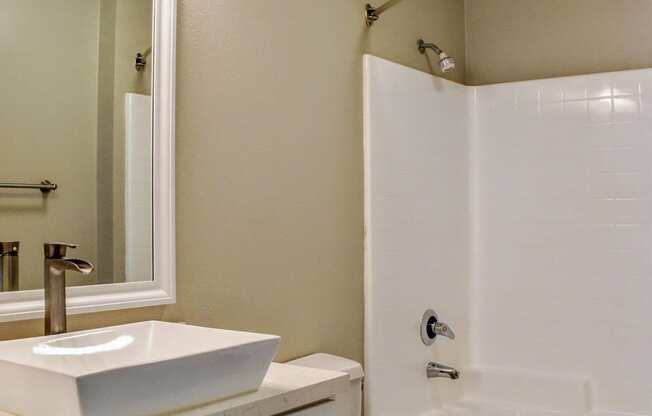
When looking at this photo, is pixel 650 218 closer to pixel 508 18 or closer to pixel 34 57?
pixel 508 18

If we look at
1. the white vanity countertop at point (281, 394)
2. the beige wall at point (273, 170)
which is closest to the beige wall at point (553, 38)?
the beige wall at point (273, 170)

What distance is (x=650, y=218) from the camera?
2.81 m

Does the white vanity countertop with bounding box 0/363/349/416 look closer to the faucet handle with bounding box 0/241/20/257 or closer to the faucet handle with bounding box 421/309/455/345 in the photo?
the faucet handle with bounding box 0/241/20/257

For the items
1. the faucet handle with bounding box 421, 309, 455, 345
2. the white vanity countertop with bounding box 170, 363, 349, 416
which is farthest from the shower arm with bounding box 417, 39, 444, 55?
the white vanity countertop with bounding box 170, 363, 349, 416

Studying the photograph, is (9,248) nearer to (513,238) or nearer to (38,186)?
(38,186)

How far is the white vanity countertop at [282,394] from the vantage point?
132 centimetres

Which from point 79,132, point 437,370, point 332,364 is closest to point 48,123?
point 79,132

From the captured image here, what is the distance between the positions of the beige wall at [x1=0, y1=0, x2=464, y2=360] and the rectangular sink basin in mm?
152

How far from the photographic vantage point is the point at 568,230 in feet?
9.69

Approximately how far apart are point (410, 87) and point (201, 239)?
3.87ft

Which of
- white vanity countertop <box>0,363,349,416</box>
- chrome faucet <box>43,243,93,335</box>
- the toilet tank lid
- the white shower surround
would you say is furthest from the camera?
the white shower surround

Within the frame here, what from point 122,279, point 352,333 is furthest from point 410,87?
point 122,279

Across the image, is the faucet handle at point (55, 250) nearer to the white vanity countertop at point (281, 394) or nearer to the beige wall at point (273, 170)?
the beige wall at point (273, 170)

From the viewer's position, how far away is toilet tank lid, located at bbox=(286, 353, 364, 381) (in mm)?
2145
